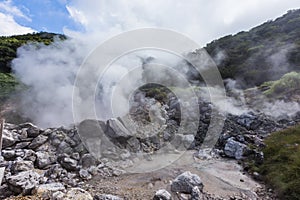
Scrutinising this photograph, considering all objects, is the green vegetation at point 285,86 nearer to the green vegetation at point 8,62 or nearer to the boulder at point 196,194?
the boulder at point 196,194

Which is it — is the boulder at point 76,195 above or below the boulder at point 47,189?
below

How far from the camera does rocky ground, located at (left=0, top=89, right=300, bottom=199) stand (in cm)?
502

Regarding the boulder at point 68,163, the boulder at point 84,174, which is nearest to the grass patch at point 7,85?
the boulder at point 68,163

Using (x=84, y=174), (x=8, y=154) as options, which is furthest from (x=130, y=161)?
(x=8, y=154)

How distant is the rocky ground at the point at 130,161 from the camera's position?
5.02m

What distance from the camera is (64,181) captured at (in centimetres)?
546

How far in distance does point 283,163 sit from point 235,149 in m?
1.54

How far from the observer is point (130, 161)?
22.6 ft

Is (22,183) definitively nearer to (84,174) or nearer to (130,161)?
(84,174)

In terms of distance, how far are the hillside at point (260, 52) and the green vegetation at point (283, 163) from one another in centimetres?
1044

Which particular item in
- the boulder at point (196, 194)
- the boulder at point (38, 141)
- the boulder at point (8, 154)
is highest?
the boulder at point (38, 141)

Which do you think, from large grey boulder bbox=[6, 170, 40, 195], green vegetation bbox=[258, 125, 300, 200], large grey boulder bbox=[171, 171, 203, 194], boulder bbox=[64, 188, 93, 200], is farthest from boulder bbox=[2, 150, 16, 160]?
green vegetation bbox=[258, 125, 300, 200]

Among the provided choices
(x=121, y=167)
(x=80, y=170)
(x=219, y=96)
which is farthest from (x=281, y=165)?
(x=219, y=96)

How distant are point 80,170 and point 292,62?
61.2 ft
